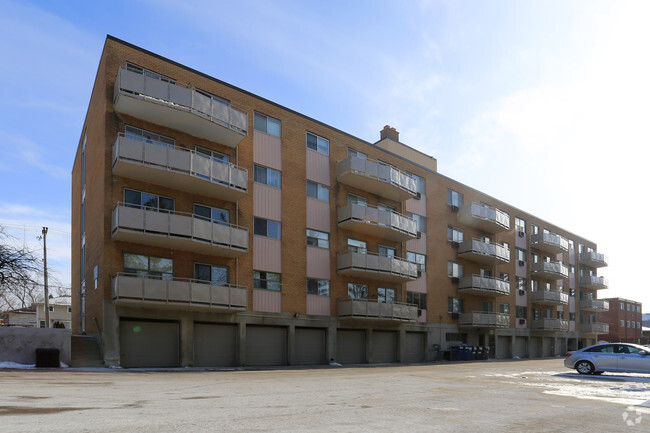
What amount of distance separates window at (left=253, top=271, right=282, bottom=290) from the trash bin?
35.2 feet

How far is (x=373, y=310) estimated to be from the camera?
3288 cm

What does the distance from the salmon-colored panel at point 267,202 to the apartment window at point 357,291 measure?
7232mm

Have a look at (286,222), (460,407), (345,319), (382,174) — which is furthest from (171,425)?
(382,174)

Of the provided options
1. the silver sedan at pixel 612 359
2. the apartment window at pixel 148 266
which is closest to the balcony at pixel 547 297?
the silver sedan at pixel 612 359

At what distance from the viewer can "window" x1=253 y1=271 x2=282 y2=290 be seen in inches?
1126

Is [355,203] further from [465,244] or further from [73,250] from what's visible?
[73,250]

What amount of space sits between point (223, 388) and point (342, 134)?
78.5 feet

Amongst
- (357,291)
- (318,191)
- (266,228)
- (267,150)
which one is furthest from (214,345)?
(318,191)

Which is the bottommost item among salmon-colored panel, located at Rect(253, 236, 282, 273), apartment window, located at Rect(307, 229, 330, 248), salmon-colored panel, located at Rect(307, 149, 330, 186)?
salmon-colored panel, located at Rect(253, 236, 282, 273)

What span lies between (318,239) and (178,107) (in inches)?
473

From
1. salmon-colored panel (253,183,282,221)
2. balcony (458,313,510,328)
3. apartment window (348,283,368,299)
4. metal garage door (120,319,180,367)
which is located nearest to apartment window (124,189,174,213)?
salmon-colored panel (253,183,282,221)

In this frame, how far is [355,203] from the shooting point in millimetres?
34344

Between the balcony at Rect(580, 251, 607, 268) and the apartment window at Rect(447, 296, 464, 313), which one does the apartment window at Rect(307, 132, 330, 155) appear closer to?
the apartment window at Rect(447, 296, 464, 313)

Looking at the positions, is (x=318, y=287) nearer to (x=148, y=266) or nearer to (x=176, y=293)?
(x=176, y=293)
